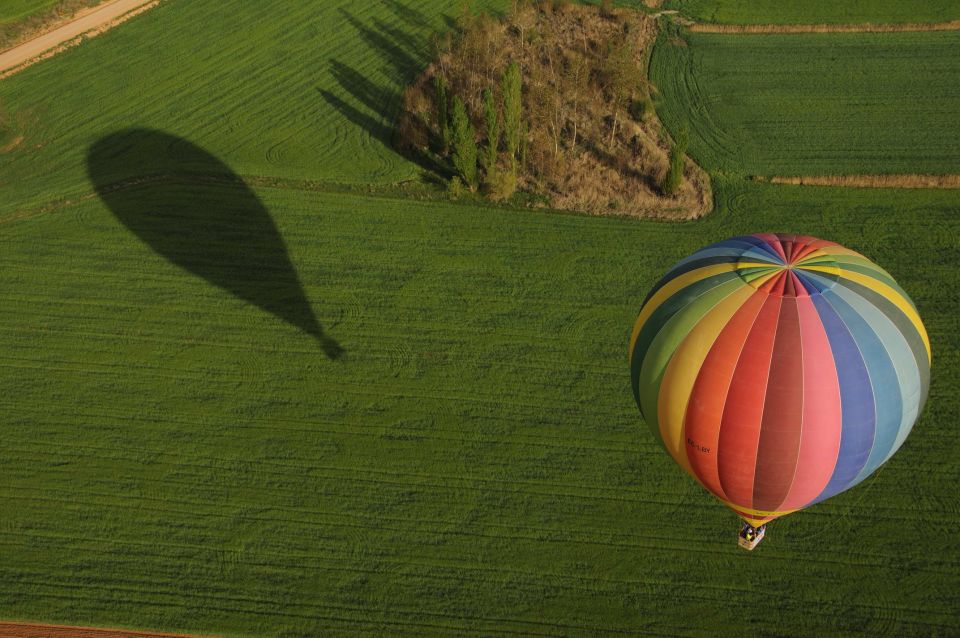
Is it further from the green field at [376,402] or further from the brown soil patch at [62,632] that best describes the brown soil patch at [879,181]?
the brown soil patch at [62,632]

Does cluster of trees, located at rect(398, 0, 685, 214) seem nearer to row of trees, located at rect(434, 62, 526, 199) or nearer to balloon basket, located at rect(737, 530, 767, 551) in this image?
row of trees, located at rect(434, 62, 526, 199)

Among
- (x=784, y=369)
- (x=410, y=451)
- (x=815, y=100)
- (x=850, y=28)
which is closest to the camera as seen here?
(x=784, y=369)

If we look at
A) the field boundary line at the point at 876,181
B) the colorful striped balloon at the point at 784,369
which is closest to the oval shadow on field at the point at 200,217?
the colorful striped balloon at the point at 784,369

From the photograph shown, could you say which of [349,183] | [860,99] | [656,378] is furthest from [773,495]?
[860,99]

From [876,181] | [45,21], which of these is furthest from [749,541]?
[45,21]

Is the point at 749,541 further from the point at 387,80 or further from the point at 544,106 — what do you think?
the point at 387,80

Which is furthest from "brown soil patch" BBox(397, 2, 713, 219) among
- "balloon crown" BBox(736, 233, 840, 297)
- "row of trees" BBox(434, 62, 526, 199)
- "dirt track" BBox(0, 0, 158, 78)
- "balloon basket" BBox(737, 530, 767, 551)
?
"dirt track" BBox(0, 0, 158, 78)

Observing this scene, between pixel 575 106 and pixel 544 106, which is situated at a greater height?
pixel 544 106
